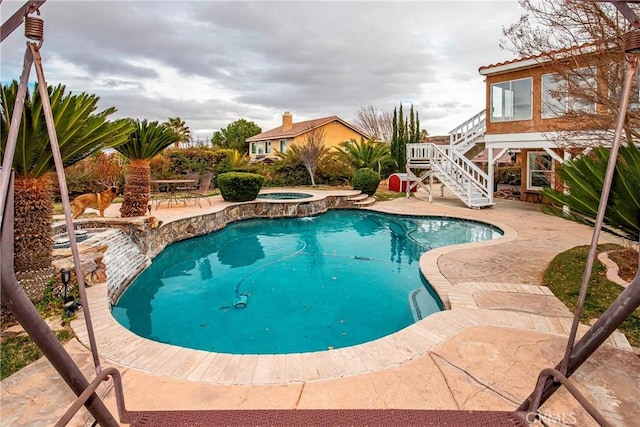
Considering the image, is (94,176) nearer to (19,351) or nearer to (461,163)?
(19,351)

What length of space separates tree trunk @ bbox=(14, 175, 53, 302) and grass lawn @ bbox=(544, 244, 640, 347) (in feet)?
23.6

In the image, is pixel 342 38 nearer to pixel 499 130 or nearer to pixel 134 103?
pixel 499 130

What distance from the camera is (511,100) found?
14.7 meters

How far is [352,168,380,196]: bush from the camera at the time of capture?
1952cm

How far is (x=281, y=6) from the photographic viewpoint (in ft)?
17.2

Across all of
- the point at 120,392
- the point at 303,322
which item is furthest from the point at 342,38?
the point at 120,392

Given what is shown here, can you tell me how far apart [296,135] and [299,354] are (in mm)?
30218

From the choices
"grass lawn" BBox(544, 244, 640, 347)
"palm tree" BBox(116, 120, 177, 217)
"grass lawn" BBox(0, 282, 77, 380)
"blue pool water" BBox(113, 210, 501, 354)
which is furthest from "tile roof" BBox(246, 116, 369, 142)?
"grass lawn" BBox(0, 282, 77, 380)

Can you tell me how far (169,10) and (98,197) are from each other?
769 cm

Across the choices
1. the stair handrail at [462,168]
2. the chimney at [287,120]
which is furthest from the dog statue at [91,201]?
the chimney at [287,120]

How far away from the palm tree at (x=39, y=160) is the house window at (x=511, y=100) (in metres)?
14.6

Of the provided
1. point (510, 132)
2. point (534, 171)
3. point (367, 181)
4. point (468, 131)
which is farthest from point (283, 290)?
point (534, 171)

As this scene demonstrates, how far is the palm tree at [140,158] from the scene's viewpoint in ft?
32.6

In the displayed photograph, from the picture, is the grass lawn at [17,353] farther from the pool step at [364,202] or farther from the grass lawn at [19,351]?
the pool step at [364,202]
